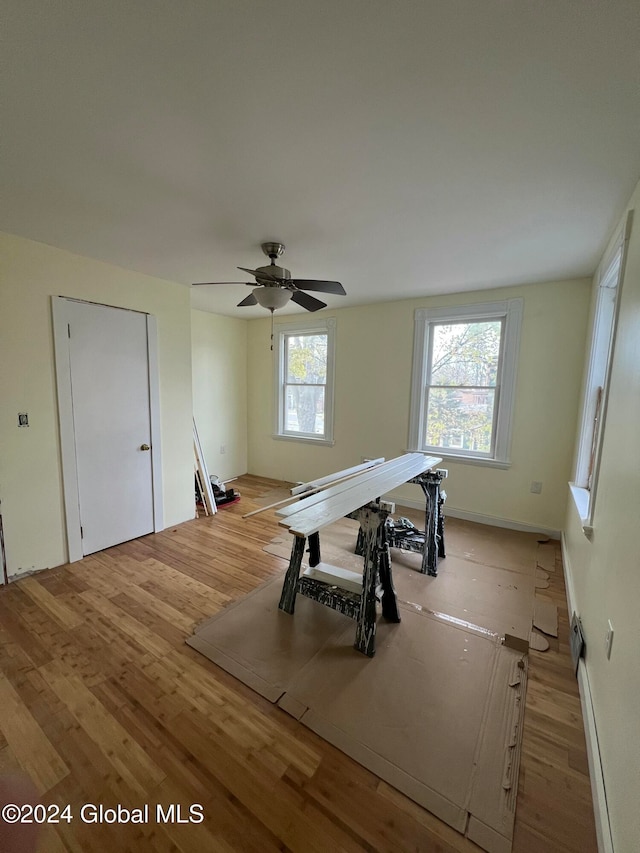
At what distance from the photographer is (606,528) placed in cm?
164

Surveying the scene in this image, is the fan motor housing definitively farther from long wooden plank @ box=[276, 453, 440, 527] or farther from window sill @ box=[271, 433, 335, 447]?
window sill @ box=[271, 433, 335, 447]

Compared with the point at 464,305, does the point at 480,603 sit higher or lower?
lower

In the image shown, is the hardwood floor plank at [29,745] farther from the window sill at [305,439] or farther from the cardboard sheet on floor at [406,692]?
the window sill at [305,439]

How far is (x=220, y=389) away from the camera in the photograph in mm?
5184

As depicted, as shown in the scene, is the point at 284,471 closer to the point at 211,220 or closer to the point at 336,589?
the point at 336,589

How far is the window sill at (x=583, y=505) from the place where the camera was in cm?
199

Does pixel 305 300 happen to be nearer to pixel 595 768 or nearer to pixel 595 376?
pixel 595 376

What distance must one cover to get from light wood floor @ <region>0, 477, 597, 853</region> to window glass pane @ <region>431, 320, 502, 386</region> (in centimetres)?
247

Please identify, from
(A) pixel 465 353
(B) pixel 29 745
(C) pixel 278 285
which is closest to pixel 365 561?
(B) pixel 29 745

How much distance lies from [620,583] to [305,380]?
4.21 meters

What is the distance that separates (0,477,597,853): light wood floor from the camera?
1.14 m

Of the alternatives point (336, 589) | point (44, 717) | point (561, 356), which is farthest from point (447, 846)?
point (561, 356)

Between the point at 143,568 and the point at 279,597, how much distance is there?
119 centimetres

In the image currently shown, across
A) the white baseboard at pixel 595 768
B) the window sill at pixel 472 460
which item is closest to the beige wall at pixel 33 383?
the white baseboard at pixel 595 768
